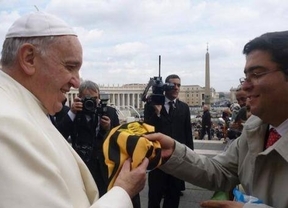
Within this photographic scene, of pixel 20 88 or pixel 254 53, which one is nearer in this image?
pixel 20 88

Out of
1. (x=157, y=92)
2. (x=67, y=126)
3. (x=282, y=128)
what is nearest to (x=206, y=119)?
(x=157, y=92)

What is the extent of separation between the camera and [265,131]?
208 cm

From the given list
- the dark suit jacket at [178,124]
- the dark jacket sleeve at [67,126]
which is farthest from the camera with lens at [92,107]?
the dark suit jacket at [178,124]

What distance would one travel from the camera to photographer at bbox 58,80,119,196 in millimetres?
3775

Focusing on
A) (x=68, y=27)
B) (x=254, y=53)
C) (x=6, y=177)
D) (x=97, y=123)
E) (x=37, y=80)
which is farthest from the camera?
(x=97, y=123)

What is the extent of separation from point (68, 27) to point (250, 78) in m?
1.02

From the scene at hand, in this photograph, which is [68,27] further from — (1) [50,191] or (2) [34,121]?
(1) [50,191]

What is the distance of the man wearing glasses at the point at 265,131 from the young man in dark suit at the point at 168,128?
7.29 ft

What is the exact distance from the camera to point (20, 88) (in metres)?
1.58

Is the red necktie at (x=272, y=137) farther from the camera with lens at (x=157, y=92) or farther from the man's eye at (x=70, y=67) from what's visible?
the camera with lens at (x=157, y=92)

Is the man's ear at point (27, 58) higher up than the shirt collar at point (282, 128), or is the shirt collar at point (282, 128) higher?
the man's ear at point (27, 58)

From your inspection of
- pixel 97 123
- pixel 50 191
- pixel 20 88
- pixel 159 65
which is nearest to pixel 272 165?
pixel 50 191

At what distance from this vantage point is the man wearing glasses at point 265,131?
1830mm

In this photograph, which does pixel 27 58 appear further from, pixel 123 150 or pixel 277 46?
pixel 277 46
